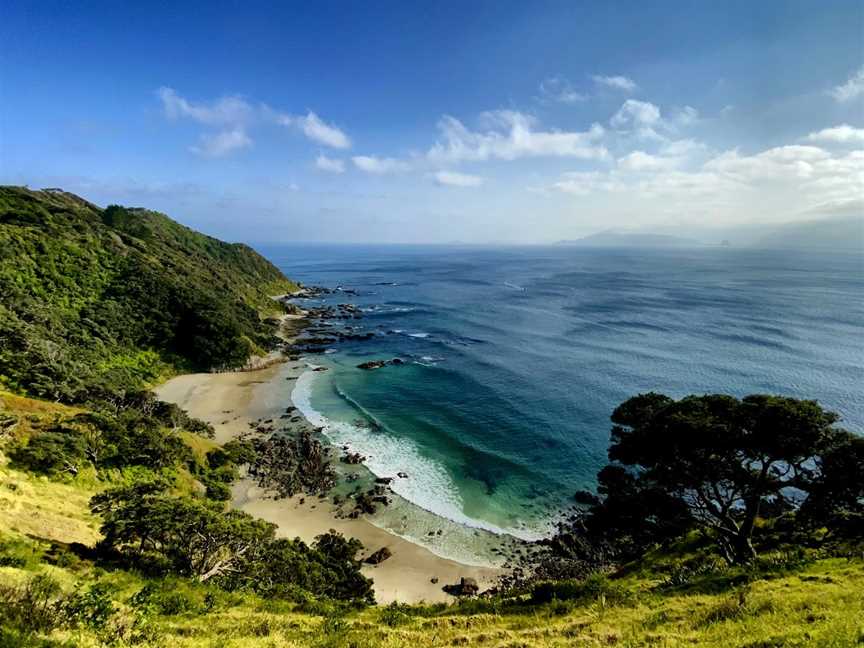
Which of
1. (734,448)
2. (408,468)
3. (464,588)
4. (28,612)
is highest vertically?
(28,612)

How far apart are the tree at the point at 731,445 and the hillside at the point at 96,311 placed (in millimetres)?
54190

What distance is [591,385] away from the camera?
65000 millimetres

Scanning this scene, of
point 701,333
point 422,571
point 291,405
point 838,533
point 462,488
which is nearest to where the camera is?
point 838,533

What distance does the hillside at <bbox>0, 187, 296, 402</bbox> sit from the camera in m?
45.8

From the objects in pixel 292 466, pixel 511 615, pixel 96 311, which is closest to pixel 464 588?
pixel 511 615

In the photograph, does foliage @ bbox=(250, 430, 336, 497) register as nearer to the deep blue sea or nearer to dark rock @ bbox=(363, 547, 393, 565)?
the deep blue sea

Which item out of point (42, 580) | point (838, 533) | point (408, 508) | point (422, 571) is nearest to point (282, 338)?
point (408, 508)

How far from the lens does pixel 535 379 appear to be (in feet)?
224

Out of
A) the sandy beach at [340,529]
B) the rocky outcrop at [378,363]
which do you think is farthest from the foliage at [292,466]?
the rocky outcrop at [378,363]

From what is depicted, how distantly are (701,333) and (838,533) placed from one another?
279ft

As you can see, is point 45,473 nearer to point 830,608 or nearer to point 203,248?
point 830,608

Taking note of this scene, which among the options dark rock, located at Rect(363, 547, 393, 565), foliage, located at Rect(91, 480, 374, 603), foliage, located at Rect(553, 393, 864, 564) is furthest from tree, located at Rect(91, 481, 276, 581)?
foliage, located at Rect(553, 393, 864, 564)

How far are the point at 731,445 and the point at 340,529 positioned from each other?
31.5 m

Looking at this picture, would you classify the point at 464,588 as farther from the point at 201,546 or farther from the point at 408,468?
the point at 201,546
